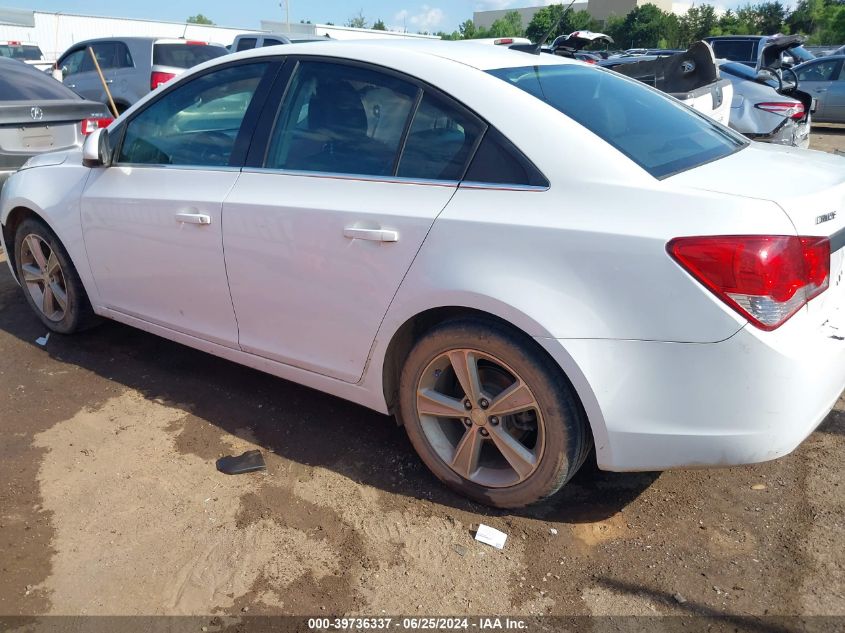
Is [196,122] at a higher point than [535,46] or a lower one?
lower

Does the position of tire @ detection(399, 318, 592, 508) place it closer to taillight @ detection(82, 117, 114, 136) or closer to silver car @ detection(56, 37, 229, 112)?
taillight @ detection(82, 117, 114, 136)

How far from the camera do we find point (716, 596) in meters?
2.39

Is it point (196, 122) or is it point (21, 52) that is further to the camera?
point (21, 52)

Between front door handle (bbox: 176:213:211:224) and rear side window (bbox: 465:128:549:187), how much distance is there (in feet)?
4.39

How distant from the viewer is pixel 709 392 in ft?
7.41

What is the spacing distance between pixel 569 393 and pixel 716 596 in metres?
0.83

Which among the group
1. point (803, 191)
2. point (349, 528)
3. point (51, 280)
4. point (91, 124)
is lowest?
point (349, 528)

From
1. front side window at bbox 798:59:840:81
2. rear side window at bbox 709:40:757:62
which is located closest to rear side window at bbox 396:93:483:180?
rear side window at bbox 709:40:757:62

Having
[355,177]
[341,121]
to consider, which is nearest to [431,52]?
[341,121]

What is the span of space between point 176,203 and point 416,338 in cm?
143

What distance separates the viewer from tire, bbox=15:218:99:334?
14.3 feet

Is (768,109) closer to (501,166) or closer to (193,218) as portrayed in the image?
(501,166)

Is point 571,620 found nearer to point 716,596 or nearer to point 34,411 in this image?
point 716,596

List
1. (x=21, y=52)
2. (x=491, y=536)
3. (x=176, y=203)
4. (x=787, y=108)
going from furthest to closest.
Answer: (x=21, y=52) → (x=787, y=108) → (x=176, y=203) → (x=491, y=536)
